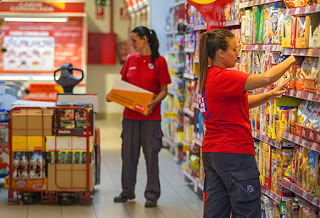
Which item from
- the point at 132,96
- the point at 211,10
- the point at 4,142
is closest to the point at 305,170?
the point at 211,10

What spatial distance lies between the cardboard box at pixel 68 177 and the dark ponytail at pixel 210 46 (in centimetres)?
287

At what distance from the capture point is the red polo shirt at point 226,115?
356 cm

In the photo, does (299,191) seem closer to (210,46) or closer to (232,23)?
(210,46)

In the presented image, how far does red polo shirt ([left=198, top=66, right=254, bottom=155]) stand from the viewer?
356cm

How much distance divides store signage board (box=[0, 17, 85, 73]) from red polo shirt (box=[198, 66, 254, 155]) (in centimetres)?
997

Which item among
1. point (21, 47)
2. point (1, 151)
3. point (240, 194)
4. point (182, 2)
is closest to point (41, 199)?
point (1, 151)

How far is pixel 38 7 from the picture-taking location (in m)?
12.8

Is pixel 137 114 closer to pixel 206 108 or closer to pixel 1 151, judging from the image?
pixel 1 151

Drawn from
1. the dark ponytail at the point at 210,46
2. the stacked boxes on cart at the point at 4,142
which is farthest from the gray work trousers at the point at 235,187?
the stacked boxes on cart at the point at 4,142

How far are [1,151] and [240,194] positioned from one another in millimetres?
3942

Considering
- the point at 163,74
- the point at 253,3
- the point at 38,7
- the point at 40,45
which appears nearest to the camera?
the point at 253,3

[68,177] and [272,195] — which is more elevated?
[272,195]

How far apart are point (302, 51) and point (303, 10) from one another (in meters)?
0.27

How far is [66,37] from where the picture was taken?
13469 millimetres
